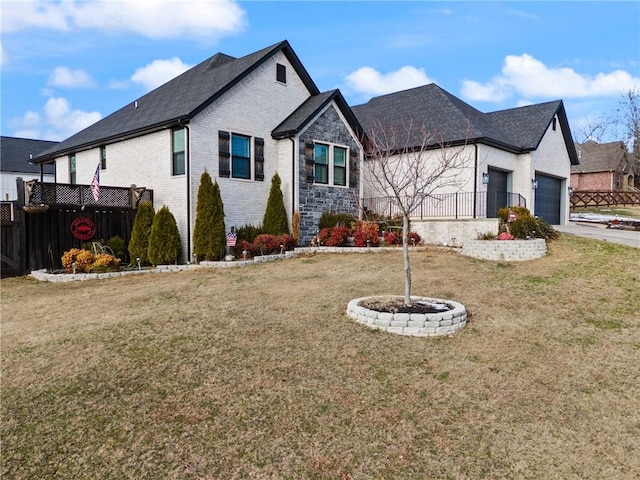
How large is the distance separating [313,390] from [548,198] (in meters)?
21.9

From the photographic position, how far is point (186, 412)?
4.36m

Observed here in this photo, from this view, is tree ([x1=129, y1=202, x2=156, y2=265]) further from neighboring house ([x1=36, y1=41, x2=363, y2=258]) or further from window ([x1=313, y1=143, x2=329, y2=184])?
window ([x1=313, y1=143, x2=329, y2=184])

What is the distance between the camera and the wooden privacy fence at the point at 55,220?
1213 cm

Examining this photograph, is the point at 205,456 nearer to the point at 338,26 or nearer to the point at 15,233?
the point at 338,26

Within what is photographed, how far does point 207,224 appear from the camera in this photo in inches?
513

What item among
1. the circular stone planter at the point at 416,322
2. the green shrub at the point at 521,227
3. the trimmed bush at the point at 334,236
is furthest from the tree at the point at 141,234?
the green shrub at the point at 521,227

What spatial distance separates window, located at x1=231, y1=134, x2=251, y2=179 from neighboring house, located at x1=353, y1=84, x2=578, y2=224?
17.1ft

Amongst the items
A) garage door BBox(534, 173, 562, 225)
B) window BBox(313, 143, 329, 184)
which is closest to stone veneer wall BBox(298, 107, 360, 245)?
window BBox(313, 143, 329, 184)

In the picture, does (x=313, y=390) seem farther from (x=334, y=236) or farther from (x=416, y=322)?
Result: (x=334, y=236)

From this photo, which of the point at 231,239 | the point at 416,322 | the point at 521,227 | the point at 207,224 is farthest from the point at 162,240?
the point at 521,227

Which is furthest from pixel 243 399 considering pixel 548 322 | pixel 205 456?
pixel 548 322

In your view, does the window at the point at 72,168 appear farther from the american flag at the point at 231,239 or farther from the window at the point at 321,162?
the window at the point at 321,162

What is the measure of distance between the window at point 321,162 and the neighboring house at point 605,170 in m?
34.3

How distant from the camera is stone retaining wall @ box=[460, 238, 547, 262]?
12.3 m
